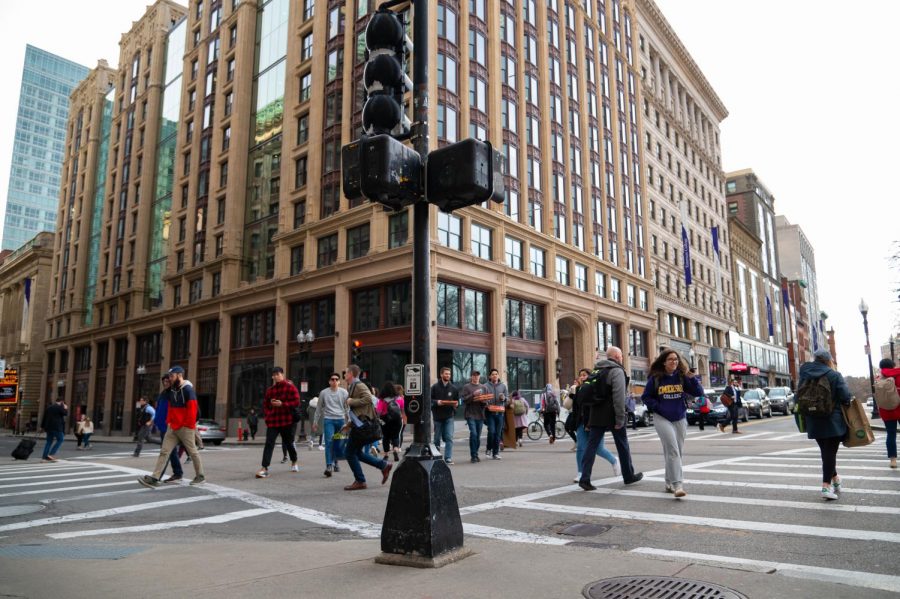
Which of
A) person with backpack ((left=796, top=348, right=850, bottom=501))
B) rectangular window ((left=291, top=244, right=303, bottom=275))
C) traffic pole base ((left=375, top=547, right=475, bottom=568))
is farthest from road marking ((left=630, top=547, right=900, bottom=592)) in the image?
rectangular window ((left=291, top=244, right=303, bottom=275))

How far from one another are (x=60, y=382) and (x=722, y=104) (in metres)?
87.4

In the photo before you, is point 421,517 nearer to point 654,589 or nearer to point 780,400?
point 654,589

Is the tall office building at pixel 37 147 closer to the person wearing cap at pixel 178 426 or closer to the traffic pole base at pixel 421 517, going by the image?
the person wearing cap at pixel 178 426

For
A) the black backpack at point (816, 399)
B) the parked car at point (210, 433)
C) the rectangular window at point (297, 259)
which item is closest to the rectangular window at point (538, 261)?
the rectangular window at point (297, 259)

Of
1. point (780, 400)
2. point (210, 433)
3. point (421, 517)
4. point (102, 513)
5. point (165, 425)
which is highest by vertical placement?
point (780, 400)

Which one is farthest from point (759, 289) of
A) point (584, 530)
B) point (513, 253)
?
point (584, 530)

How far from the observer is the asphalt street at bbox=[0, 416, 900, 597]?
16.5 ft

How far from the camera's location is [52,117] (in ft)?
489

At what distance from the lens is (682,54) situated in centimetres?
6994

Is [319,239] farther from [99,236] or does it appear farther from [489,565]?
[99,236]

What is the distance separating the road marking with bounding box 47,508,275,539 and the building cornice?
6570 cm

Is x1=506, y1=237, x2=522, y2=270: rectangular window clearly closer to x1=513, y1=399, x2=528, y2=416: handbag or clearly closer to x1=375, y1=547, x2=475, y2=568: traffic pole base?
x1=513, y1=399, x2=528, y2=416: handbag

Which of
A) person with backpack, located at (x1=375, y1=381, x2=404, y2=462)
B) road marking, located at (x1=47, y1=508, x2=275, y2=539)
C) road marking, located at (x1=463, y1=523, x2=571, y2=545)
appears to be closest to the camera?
road marking, located at (x1=463, y1=523, x2=571, y2=545)

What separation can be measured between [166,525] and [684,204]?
6766 cm
